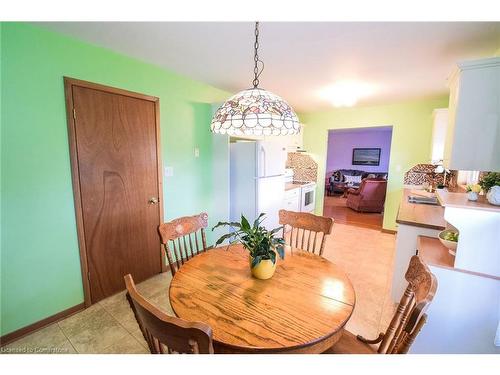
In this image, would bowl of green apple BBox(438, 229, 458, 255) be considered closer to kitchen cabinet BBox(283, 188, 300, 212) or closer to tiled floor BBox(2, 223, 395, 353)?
tiled floor BBox(2, 223, 395, 353)

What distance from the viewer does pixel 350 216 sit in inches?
207

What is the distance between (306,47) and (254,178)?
1596 mm

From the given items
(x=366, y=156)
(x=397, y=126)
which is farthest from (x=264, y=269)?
(x=366, y=156)

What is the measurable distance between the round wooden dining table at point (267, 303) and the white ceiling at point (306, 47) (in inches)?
64.3

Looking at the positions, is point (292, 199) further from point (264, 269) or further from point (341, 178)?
point (341, 178)

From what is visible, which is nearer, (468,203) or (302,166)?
(468,203)

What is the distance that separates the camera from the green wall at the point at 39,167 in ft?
5.10

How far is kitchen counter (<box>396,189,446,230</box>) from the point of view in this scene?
1953mm

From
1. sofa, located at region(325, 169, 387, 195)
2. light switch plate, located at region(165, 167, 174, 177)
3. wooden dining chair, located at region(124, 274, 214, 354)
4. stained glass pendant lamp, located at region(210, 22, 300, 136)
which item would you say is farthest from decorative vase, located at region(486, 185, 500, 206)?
sofa, located at region(325, 169, 387, 195)

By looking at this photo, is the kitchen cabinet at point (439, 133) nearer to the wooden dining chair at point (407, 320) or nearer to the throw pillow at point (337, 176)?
the wooden dining chair at point (407, 320)

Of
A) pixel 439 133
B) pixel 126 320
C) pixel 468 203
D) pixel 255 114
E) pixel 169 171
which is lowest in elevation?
pixel 126 320

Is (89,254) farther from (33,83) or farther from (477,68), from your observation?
(477,68)

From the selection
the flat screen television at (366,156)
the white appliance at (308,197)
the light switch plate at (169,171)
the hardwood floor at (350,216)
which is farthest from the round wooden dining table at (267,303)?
the flat screen television at (366,156)

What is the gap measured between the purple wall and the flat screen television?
106 mm
